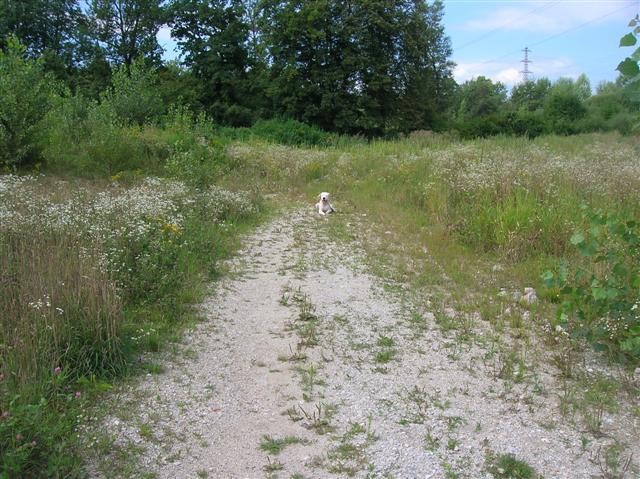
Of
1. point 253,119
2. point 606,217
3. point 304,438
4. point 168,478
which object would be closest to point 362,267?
point 606,217

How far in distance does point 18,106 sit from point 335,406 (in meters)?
10.8

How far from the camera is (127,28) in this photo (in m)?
45.0

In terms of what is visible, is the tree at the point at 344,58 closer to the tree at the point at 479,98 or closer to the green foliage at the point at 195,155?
the green foliage at the point at 195,155

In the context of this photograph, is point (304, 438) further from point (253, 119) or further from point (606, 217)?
point (253, 119)

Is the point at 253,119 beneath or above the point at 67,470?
above

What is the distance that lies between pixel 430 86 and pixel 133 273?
40902 millimetres

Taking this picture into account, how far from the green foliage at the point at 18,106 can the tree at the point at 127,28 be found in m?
35.0

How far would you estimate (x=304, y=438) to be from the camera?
11.2ft

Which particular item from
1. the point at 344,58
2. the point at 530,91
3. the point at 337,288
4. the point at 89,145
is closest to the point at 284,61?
the point at 344,58

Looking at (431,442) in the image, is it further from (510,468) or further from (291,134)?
(291,134)

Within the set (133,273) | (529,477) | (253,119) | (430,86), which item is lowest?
(529,477)

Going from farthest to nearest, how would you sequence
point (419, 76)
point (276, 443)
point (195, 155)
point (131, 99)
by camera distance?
point (419, 76) < point (131, 99) < point (195, 155) < point (276, 443)

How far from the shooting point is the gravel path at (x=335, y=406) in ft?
10.5

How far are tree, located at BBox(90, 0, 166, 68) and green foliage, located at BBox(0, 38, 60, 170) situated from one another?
35.0 metres
